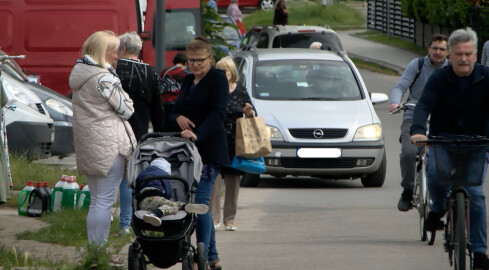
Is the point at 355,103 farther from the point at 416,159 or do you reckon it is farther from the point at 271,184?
the point at 416,159

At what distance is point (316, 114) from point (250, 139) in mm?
3871

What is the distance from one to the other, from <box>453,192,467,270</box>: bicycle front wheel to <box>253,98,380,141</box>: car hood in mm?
6435

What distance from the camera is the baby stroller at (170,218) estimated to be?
7223mm

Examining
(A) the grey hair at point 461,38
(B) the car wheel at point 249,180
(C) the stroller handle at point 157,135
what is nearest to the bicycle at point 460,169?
(A) the grey hair at point 461,38

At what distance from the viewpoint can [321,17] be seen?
156 ft

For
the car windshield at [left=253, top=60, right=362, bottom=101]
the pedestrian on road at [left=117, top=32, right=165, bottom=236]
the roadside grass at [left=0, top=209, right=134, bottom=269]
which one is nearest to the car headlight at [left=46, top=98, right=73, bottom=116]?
the car windshield at [left=253, top=60, right=362, bottom=101]

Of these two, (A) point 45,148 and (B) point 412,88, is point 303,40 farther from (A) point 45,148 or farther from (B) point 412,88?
(B) point 412,88

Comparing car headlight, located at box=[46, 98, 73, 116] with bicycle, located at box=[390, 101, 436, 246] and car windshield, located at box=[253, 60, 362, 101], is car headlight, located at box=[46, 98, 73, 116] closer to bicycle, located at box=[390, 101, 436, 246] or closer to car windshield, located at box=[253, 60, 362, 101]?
car windshield, located at box=[253, 60, 362, 101]

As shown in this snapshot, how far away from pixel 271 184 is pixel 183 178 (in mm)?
7523

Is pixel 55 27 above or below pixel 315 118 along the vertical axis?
above

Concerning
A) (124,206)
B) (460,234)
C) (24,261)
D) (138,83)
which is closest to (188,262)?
(24,261)

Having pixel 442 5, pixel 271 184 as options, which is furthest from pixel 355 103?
pixel 442 5

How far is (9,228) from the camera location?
10.1 meters

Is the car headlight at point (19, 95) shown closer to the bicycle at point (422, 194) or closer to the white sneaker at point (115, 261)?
the bicycle at point (422, 194)
